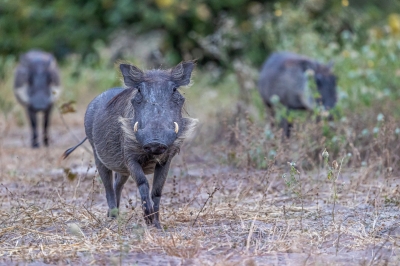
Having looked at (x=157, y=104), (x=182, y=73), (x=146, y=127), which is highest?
(x=182, y=73)

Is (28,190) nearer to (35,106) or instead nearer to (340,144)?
(340,144)

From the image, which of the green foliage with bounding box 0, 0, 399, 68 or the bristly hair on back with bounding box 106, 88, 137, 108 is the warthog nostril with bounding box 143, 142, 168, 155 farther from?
the green foliage with bounding box 0, 0, 399, 68

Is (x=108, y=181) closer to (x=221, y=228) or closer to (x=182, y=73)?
(x=182, y=73)

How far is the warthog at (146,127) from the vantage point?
471 cm

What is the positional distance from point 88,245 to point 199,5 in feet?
34.0

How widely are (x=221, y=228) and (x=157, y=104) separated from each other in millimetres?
835

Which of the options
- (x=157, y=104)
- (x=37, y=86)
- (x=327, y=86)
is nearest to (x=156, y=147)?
(x=157, y=104)

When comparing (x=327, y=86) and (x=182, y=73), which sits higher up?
(x=182, y=73)

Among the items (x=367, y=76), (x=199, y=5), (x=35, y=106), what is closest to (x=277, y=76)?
(x=367, y=76)

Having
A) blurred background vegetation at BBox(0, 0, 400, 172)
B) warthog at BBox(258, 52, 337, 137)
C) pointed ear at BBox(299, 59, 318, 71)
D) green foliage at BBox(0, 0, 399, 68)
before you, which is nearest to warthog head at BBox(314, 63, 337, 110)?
warthog at BBox(258, 52, 337, 137)

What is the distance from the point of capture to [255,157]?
680cm

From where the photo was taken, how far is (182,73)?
509 centimetres

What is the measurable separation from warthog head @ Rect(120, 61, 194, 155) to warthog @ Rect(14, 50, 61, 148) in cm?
593

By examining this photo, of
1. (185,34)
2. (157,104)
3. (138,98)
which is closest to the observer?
(157,104)
